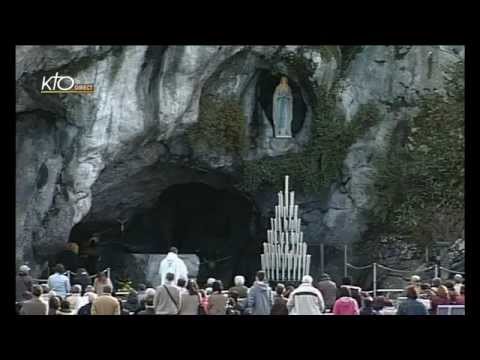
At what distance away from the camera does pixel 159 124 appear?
21000mm

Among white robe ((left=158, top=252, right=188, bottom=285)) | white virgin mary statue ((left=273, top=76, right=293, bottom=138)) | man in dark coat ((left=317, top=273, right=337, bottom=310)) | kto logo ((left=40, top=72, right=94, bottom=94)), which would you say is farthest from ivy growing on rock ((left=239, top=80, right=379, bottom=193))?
man in dark coat ((left=317, top=273, right=337, bottom=310))

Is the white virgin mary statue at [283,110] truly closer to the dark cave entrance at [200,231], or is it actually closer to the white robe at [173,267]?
the dark cave entrance at [200,231]

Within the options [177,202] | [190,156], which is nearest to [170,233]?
[177,202]

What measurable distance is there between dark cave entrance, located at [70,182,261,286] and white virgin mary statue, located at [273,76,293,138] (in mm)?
1745

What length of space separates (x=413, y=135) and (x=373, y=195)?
1.44 m

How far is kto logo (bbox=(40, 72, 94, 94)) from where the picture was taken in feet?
65.1

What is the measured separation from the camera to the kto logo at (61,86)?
19828 mm

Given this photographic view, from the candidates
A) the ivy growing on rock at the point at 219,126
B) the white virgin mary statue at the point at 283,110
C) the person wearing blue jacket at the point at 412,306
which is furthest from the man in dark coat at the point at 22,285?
the white virgin mary statue at the point at 283,110

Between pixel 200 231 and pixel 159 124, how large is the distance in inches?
151

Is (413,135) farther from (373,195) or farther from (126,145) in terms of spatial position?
(126,145)

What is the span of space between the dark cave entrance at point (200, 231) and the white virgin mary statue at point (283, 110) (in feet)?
5.72

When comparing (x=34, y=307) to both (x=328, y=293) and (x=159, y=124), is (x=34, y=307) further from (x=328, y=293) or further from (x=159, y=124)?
(x=159, y=124)

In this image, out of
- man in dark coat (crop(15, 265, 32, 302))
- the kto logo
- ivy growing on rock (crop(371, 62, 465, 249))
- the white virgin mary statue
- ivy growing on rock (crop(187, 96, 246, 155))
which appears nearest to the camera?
man in dark coat (crop(15, 265, 32, 302))

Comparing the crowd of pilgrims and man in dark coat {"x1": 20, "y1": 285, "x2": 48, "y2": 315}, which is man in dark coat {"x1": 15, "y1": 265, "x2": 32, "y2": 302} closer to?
the crowd of pilgrims
